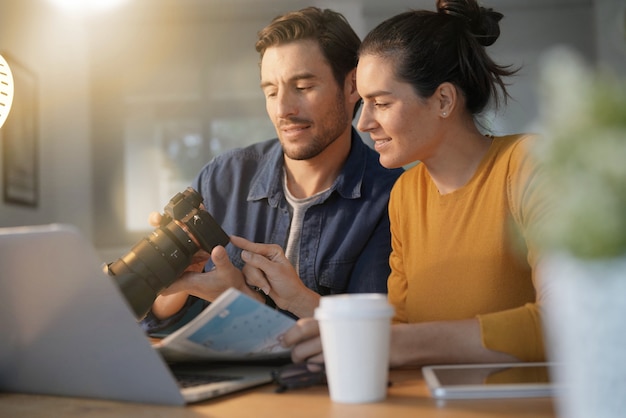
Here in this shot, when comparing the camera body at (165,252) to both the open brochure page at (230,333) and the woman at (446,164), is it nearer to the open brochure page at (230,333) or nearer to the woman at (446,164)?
the open brochure page at (230,333)

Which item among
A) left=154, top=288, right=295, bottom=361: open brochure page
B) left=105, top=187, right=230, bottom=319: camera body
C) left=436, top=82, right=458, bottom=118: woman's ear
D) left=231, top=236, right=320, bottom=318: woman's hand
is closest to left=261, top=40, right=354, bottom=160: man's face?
left=436, top=82, right=458, bottom=118: woman's ear

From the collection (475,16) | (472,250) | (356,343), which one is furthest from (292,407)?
(475,16)

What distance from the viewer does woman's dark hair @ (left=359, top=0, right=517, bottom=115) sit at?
1.42 metres

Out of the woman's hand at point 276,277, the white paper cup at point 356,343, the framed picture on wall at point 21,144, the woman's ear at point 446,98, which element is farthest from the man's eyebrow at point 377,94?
the framed picture on wall at point 21,144

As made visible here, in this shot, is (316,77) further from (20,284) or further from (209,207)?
(20,284)

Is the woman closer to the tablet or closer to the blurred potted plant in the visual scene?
the tablet

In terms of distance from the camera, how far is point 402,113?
1439 mm

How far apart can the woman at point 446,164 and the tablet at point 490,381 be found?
0.52 meters

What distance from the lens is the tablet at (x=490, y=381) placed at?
0.61 m

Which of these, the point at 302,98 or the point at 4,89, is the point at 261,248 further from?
the point at 302,98

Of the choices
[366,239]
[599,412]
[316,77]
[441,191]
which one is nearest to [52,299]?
[599,412]

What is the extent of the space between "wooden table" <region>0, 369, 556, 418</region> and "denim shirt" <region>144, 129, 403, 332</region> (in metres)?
0.94

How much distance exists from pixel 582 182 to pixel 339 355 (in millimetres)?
333

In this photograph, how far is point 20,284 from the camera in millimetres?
607
